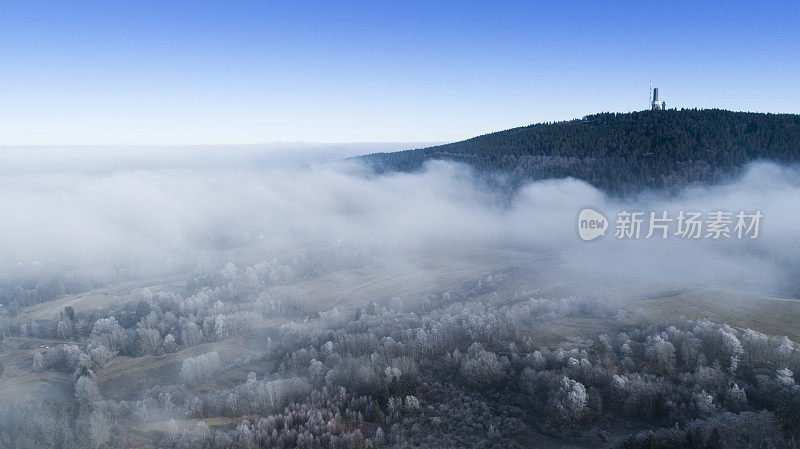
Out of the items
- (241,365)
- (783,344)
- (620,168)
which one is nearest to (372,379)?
(241,365)

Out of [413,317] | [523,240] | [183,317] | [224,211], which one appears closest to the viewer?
[413,317]

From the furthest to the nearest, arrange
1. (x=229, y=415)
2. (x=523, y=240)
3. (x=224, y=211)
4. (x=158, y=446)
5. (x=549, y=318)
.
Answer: (x=224, y=211)
(x=523, y=240)
(x=549, y=318)
(x=229, y=415)
(x=158, y=446)

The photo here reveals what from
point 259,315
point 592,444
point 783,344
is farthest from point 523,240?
point 592,444

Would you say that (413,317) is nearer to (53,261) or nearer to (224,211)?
(53,261)

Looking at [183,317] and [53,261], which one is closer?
[183,317]

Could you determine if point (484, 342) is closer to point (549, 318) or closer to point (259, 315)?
point (549, 318)

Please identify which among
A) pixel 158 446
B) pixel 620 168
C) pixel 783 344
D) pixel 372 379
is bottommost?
pixel 158 446

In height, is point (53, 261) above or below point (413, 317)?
below
